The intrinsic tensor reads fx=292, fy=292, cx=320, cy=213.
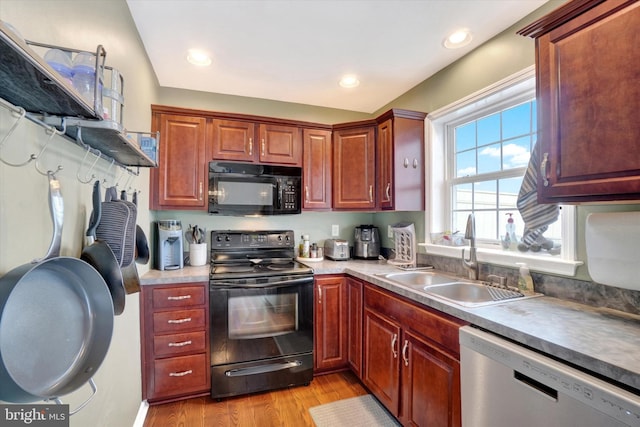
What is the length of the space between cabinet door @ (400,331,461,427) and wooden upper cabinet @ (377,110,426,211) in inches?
44.3

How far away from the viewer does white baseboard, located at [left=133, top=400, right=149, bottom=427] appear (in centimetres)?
179

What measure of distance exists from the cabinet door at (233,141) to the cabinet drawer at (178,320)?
4.05 ft

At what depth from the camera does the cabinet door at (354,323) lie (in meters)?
2.26

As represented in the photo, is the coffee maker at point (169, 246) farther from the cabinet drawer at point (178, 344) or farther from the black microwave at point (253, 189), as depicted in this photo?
the cabinet drawer at point (178, 344)

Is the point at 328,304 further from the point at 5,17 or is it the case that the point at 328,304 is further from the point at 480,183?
the point at 5,17

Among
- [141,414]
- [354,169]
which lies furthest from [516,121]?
[141,414]

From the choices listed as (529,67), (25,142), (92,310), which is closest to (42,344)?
(92,310)

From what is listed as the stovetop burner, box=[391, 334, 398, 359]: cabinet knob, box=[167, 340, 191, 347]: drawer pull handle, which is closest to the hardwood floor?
box=[167, 340, 191, 347]: drawer pull handle

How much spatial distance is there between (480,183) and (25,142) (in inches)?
94.6

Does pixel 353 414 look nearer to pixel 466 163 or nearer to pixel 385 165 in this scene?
pixel 385 165

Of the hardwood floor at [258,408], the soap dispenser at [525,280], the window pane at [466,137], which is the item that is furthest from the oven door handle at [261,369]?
the window pane at [466,137]

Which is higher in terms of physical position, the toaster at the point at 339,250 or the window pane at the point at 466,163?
the window pane at the point at 466,163

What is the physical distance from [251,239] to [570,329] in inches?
89.2

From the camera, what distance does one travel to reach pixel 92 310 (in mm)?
901
